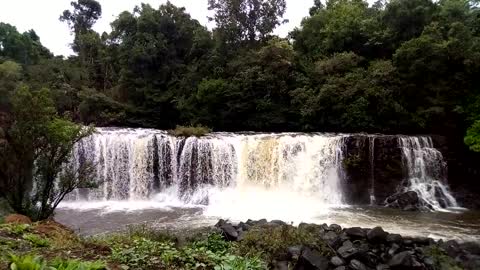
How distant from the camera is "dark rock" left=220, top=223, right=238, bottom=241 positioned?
33.2 ft

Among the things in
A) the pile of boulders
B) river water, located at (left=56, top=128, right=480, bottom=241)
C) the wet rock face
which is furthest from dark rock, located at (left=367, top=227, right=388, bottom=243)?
the wet rock face

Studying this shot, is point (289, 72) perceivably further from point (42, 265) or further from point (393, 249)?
point (42, 265)

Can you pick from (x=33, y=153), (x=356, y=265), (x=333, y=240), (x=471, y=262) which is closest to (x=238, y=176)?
(x=333, y=240)

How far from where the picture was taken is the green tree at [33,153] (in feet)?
33.4

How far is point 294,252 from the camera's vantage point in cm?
849

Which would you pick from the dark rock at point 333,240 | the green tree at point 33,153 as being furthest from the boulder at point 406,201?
the green tree at point 33,153

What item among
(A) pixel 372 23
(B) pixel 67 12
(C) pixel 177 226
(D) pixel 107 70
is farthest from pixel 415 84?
(B) pixel 67 12

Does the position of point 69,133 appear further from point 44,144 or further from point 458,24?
point 458,24

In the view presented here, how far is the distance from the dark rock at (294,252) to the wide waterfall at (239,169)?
6799mm

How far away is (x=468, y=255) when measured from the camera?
927 centimetres

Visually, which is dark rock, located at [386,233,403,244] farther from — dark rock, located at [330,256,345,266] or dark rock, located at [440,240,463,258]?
dark rock, located at [330,256,345,266]

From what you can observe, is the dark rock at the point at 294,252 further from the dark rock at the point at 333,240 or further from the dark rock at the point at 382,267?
the dark rock at the point at 382,267

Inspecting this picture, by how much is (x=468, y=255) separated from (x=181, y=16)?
22.6m

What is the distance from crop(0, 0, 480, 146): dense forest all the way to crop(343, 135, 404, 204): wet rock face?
3208 mm
